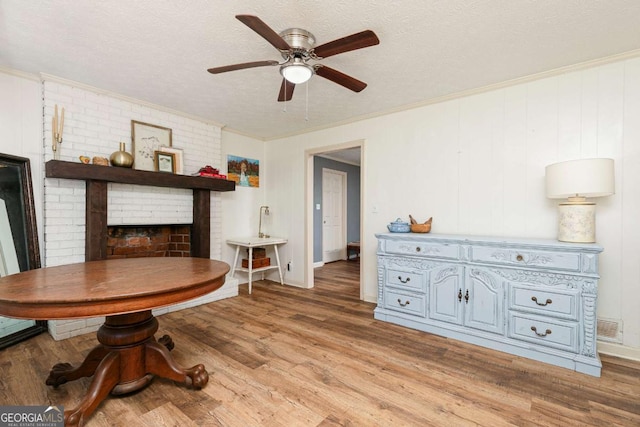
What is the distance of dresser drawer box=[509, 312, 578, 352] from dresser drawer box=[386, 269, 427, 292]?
73cm

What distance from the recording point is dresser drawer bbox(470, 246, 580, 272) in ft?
6.79

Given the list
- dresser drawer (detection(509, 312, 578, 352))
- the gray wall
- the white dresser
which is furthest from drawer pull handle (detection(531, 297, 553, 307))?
the gray wall

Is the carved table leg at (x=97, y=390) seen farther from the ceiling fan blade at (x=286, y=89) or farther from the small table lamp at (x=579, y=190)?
the small table lamp at (x=579, y=190)

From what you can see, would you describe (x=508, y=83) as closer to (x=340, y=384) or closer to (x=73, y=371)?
(x=340, y=384)

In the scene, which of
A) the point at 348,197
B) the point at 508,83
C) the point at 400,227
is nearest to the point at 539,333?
the point at 400,227

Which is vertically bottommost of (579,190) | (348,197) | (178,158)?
(579,190)

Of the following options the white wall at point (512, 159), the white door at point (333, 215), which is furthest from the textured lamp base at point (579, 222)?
the white door at point (333, 215)

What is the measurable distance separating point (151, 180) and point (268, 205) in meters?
1.95

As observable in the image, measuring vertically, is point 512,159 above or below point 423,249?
above

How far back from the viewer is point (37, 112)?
8.72 ft

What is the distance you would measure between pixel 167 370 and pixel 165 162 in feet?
7.97

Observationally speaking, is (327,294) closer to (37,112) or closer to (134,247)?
(134,247)

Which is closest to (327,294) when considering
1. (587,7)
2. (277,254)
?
(277,254)

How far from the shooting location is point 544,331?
6.99ft
